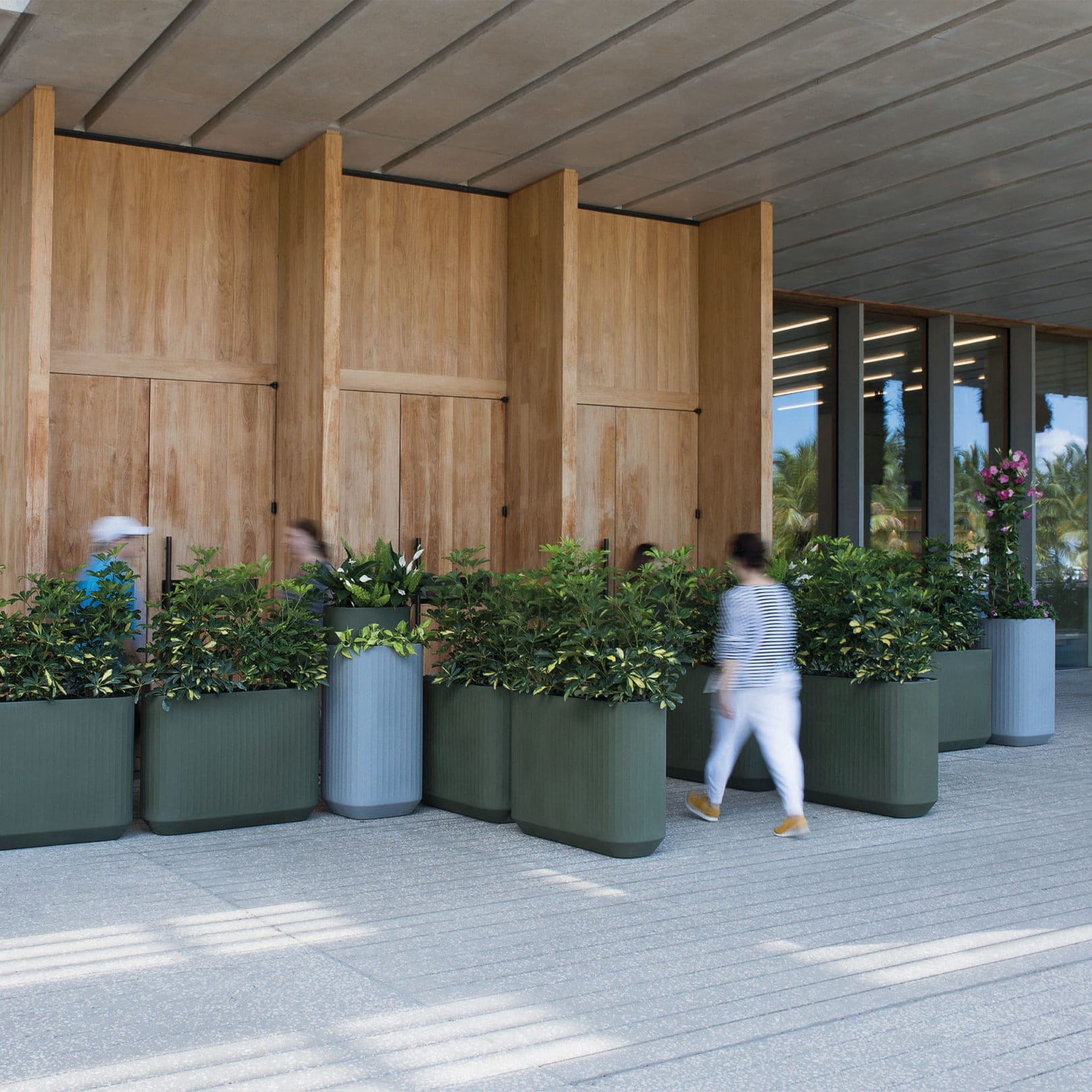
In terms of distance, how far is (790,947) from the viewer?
4805mm

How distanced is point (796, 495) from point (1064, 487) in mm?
4558

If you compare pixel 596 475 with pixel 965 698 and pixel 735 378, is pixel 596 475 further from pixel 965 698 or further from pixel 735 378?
pixel 965 698

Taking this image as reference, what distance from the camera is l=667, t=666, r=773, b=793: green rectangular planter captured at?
26.9ft

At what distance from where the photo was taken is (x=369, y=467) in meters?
10.1

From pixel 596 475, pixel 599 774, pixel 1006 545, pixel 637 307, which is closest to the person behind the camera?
pixel 599 774

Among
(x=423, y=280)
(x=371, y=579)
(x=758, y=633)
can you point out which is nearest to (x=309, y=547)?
(x=371, y=579)

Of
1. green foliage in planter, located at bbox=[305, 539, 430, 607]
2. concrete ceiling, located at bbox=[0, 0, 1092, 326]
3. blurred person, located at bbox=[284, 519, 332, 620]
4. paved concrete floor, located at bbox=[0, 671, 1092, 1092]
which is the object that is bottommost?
paved concrete floor, located at bbox=[0, 671, 1092, 1092]

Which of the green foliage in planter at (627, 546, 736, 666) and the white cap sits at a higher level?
the white cap

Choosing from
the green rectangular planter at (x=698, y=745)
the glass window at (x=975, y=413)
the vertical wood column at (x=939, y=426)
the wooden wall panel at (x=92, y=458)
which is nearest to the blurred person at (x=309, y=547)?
the wooden wall panel at (x=92, y=458)

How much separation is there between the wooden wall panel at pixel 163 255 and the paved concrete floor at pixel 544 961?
4.01 meters

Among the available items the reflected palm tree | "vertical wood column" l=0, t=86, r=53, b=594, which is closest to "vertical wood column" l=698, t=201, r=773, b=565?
the reflected palm tree

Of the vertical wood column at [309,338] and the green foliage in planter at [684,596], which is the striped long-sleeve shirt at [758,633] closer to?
the green foliage in planter at [684,596]

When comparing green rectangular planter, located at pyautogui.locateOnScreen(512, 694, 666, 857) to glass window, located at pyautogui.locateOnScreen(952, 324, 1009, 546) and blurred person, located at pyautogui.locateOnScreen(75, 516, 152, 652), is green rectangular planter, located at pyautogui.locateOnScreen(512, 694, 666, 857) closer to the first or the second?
blurred person, located at pyautogui.locateOnScreen(75, 516, 152, 652)

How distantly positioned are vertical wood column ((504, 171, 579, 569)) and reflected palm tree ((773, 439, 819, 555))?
452cm
